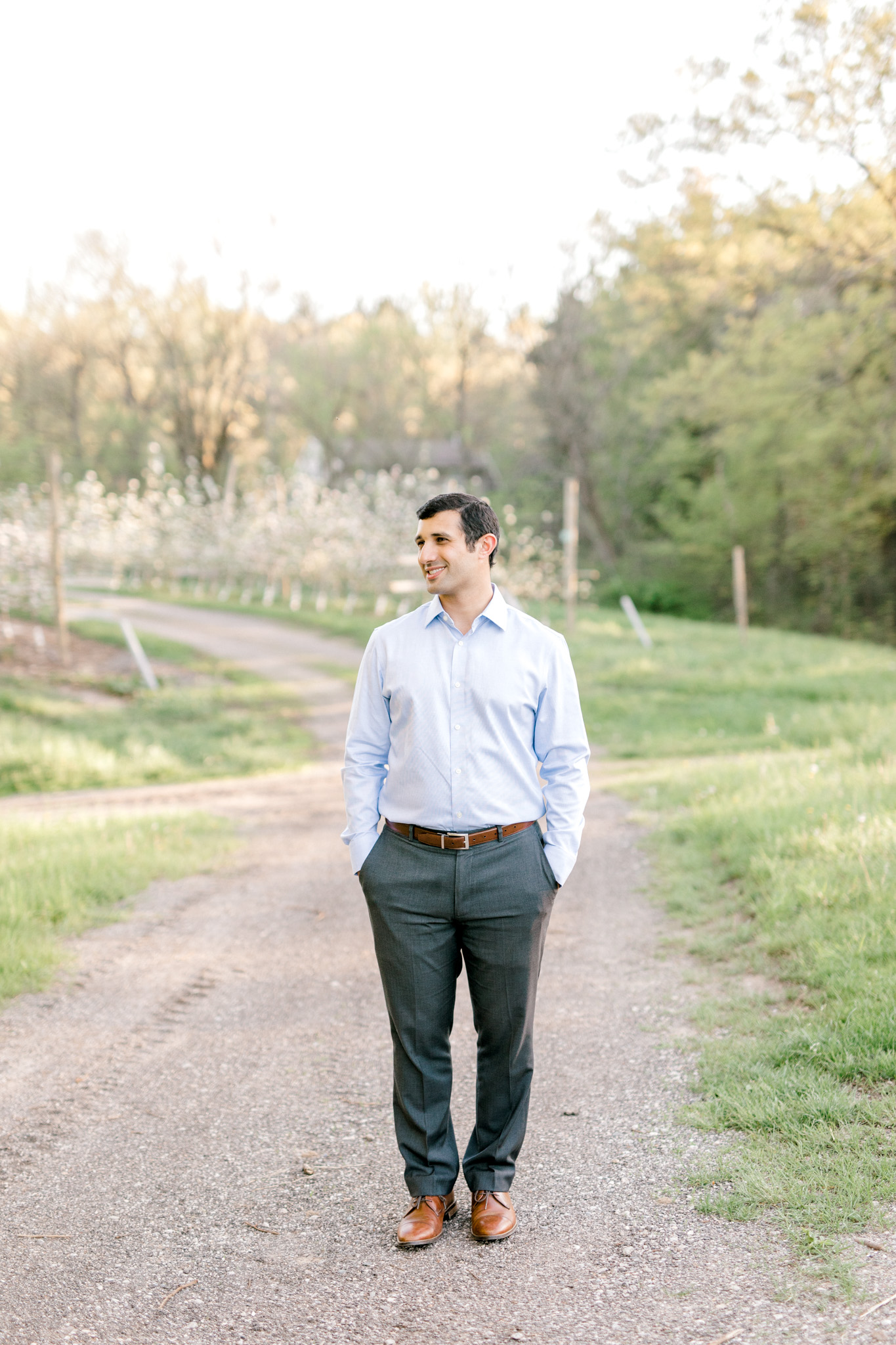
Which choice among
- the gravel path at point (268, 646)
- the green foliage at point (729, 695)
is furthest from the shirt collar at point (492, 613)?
the gravel path at point (268, 646)

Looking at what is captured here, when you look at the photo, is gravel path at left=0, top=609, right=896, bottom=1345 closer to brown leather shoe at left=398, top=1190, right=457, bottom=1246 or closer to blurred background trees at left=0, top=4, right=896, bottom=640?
brown leather shoe at left=398, top=1190, right=457, bottom=1246

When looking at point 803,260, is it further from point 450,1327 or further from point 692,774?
point 450,1327

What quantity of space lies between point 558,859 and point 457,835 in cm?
30

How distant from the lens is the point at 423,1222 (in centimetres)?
303

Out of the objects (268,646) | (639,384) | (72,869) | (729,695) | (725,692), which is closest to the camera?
(72,869)

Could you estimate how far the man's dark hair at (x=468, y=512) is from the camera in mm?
3047

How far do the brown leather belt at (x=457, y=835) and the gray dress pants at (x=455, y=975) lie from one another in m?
0.02

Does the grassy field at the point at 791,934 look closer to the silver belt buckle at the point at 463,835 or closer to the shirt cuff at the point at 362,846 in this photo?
the silver belt buckle at the point at 463,835

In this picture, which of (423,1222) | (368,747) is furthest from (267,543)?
(423,1222)

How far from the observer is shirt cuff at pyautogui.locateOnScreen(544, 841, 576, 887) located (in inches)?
119

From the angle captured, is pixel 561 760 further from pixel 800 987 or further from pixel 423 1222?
pixel 800 987

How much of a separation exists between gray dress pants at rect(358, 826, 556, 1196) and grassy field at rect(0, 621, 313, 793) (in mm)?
9203

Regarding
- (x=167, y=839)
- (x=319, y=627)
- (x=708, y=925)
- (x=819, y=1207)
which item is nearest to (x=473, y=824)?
(x=819, y=1207)

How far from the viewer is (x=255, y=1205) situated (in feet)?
10.7
